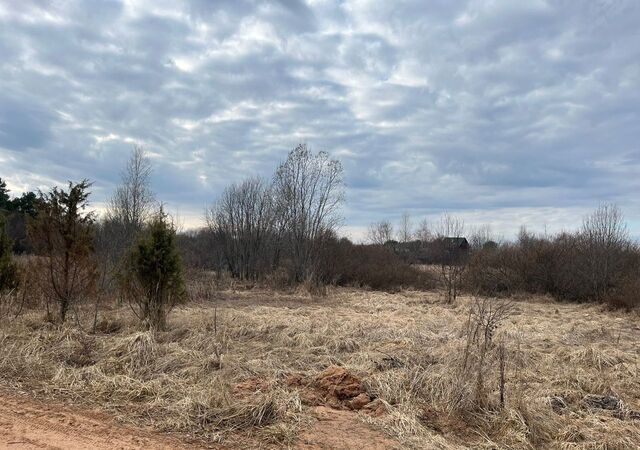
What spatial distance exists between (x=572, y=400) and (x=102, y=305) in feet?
39.4

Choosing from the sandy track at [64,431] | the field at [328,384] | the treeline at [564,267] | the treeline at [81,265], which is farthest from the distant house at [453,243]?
the sandy track at [64,431]

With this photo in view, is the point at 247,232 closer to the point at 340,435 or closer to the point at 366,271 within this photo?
the point at 366,271

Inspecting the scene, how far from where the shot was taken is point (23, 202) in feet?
161

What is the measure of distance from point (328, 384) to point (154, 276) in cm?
538

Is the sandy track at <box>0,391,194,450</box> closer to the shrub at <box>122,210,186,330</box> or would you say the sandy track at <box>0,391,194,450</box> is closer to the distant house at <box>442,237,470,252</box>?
the shrub at <box>122,210,186,330</box>

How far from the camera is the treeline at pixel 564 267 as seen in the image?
24469 millimetres

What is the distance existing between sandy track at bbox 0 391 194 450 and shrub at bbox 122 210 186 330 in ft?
15.0

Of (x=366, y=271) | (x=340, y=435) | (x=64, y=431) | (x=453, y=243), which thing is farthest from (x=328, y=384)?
(x=366, y=271)

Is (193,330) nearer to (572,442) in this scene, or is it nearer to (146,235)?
(146,235)

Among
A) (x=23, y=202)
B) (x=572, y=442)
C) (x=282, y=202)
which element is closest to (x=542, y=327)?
(x=572, y=442)

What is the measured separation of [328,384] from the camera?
6414 millimetres

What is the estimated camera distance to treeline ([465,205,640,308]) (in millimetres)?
24469

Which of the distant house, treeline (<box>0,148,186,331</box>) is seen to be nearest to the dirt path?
treeline (<box>0,148,186,331</box>)

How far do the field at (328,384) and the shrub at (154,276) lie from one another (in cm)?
50
